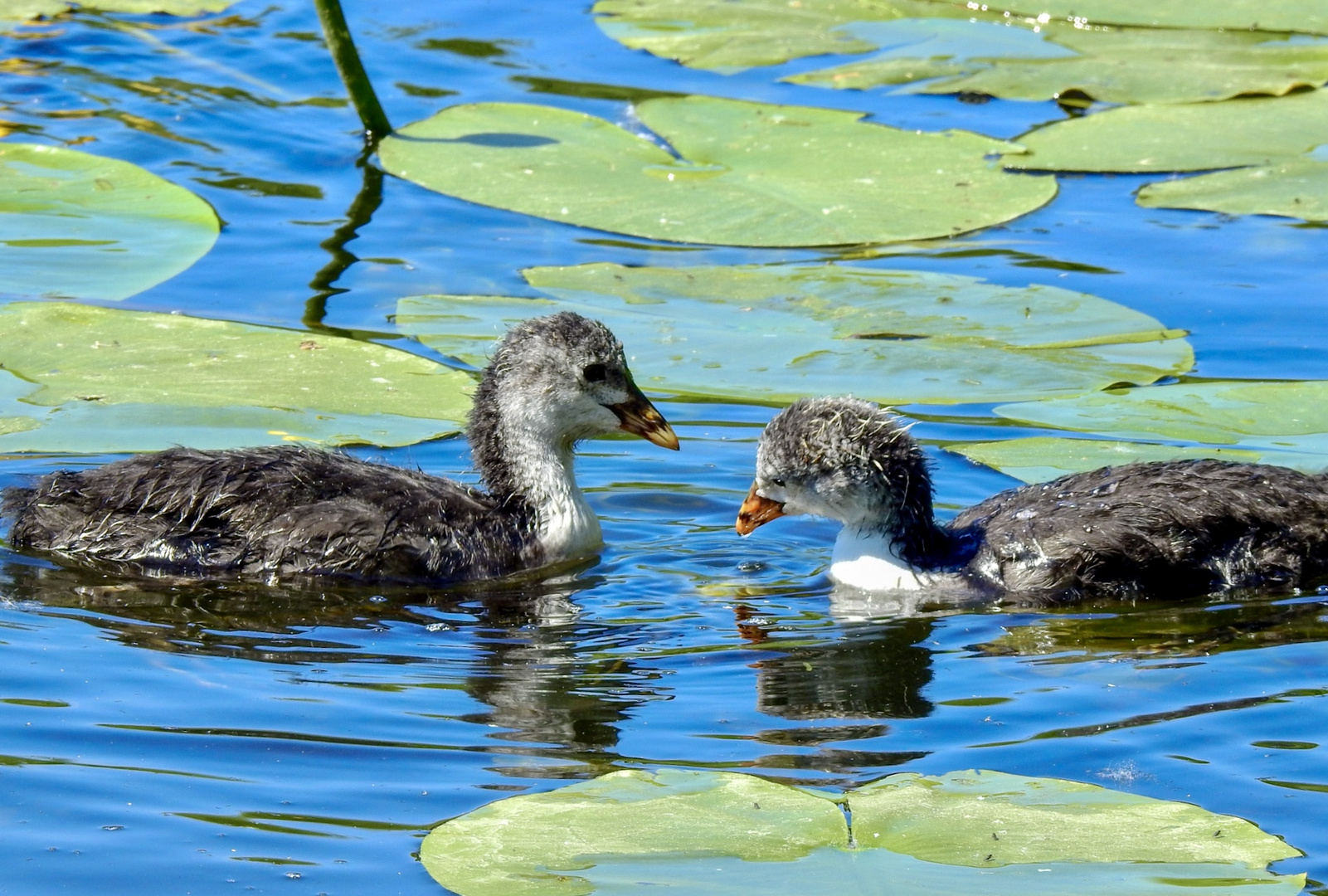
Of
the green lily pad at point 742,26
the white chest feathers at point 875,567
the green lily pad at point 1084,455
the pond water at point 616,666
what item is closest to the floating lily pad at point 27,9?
the green lily pad at point 742,26

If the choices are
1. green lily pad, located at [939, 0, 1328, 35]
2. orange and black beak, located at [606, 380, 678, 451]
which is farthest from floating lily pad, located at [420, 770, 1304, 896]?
green lily pad, located at [939, 0, 1328, 35]

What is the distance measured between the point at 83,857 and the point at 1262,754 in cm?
338

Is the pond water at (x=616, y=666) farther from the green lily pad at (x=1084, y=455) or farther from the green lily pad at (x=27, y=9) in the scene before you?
the green lily pad at (x=27, y=9)

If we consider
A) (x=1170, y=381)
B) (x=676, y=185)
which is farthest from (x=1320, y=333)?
(x=676, y=185)

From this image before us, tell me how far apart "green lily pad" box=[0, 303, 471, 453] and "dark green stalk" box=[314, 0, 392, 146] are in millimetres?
2981

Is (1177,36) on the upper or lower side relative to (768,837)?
A: upper

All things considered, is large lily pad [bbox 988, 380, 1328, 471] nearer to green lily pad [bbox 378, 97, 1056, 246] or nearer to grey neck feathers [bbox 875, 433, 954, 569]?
grey neck feathers [bbox 875, 433, 954, 569]

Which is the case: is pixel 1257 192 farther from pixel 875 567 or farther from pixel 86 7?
pixel 86 7

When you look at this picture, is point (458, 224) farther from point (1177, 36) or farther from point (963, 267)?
point (1177, 36)

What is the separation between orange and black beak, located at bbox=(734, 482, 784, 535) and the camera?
25.7 feet

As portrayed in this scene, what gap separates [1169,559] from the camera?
738 centimetres

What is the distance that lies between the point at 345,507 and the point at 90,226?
396 centimetres

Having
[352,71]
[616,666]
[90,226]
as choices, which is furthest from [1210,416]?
[352,71]

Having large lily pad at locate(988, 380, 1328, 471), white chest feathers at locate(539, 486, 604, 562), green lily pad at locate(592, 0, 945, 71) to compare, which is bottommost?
white chest feathers at locate(539, 486, 604, 562)
